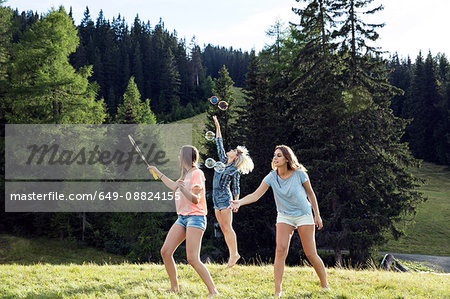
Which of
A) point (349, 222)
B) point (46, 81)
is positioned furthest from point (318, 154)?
point (46, 81)

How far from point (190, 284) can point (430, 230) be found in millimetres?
35164

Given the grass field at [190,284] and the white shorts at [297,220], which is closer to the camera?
the white shorts at [297,220]

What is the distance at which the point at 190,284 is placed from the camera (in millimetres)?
6617

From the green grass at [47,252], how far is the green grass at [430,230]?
68.2 ft

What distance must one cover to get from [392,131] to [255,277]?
726 inches

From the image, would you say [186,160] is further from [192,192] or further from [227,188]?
[227,188]

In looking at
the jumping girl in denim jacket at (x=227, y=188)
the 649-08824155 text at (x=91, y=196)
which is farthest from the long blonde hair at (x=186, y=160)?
the 649-08824155 text at (x=91, y=196)

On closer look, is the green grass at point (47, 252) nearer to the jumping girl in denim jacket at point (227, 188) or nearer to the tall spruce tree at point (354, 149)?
the tall spruce tree at point (354, 149)

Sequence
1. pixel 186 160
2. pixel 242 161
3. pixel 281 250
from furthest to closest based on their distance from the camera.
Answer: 1. pixel 242 161
2. pixel 281 250
3. pixel 186 160

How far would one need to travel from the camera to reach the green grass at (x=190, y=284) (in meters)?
6.00

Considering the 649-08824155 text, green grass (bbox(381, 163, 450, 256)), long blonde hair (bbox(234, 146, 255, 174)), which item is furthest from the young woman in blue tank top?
the 649-08824155 text

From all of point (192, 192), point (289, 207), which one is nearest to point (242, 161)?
point (289, 207)

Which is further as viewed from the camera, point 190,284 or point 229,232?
point 229,232

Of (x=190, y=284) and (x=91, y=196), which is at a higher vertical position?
(x=190, y=284)
